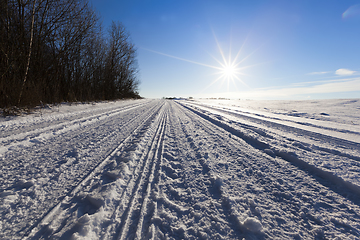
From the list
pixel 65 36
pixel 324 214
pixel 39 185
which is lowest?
pixel 324 214

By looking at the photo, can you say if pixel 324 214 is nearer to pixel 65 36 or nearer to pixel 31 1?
pixel 31 1

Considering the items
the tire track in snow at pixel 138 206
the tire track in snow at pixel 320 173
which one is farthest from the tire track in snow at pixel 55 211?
the tire track in snow at pixel 320 173

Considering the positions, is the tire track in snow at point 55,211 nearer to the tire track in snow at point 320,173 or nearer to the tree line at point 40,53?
the tire track in snow at point 320,173

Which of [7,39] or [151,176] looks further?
[7,39]

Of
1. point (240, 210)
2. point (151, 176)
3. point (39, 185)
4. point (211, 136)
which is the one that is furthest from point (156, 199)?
point (211, 136)

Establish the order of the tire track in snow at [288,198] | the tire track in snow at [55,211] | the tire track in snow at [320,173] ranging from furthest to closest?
1. the tire track in snow at [320,173]
2. the tire track in snow at [288,198]
3. the tire track in snow at [55,211]

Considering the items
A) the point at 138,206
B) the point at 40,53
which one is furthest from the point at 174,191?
the point at 40,53

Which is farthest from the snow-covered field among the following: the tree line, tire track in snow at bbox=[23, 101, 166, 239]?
the tree line

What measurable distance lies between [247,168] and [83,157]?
2.73m

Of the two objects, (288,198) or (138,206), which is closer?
(138,206)

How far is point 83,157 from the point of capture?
256cm

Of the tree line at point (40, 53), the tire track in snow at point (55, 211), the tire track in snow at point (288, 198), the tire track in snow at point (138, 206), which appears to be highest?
the tree line at point (40, 53)

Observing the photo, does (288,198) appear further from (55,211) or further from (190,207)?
(55,211)

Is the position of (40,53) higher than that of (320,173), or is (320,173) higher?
(40,53)
